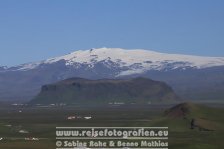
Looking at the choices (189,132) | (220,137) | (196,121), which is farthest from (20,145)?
(196,121)

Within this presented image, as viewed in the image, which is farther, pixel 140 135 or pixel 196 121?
pixel 196 121

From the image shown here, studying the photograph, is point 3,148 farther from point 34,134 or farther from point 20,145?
point 34,134

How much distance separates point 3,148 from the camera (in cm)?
13250

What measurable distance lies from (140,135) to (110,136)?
5.32 m

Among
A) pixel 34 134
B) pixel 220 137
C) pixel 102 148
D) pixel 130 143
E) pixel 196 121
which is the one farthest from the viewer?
pixel 196 121

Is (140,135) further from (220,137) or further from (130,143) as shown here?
(220,137)

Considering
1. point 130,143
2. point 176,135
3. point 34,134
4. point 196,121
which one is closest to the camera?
point 130,143

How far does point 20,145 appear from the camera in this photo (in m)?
140

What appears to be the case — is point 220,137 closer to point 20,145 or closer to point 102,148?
point 20,145

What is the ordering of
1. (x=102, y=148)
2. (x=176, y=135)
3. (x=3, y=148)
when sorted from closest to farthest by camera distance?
(x=102, y=148) < (x=3, y=148) < (x=176, y=135)

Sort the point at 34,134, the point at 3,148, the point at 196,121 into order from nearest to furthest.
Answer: the point at 3,148
the point at 34,134
the point at 196,121

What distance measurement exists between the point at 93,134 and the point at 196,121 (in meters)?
64.8

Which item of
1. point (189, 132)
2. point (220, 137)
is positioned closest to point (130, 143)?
point (220, 137)

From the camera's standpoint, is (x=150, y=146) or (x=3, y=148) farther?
(x=3, y=148)
